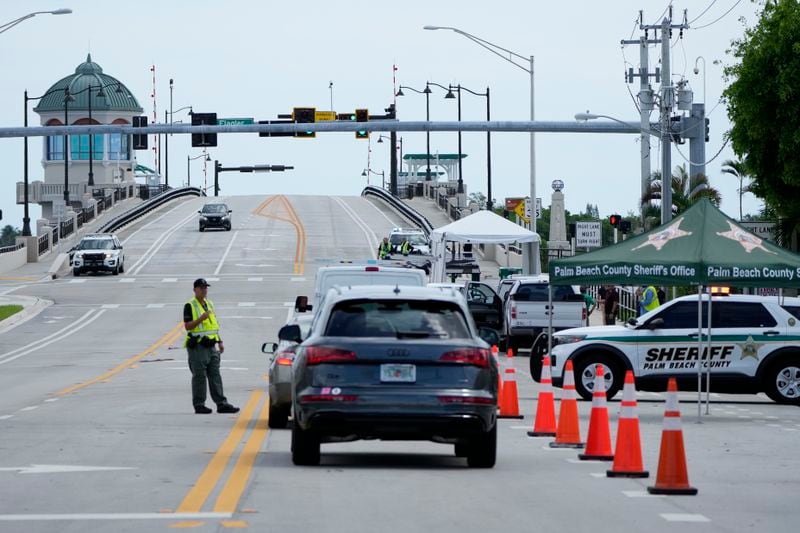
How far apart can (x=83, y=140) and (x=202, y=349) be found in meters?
126

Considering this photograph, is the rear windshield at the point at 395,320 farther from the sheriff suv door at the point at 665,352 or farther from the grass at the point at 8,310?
the grass at the point at 8,310

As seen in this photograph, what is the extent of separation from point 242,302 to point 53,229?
97.8ft

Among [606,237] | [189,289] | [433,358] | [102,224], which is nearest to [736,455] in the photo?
[433,358]

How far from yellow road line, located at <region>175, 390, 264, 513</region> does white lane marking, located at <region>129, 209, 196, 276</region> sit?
1958 inches

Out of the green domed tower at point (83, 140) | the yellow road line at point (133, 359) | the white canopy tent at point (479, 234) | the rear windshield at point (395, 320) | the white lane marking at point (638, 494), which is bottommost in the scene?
the yellow road line at point (133, 359)

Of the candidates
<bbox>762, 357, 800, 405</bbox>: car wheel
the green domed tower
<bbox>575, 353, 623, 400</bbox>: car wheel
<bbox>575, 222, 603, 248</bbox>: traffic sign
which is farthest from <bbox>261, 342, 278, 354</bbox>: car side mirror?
the green domed tower

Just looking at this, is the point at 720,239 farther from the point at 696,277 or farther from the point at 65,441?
the point at 65,441

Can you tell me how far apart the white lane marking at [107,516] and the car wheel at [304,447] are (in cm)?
288

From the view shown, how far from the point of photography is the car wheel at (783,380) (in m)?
23.7

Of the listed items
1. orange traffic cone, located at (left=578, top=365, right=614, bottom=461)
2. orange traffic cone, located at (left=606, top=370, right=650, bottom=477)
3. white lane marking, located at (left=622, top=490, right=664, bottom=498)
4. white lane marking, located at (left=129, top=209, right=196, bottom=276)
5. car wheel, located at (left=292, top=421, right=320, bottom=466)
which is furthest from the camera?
white lane marking, located at (left=129, top=209, right=196, bottom=276)

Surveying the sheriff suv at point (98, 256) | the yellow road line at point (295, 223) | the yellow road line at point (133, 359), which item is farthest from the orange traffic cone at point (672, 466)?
the sheriff suv at point (98, 256)

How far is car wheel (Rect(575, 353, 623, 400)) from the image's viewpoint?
23.6 meters

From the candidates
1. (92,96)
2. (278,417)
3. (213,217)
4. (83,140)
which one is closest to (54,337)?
(278,417)

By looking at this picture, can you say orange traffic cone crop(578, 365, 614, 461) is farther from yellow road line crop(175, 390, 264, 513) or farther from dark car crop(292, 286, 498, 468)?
yellow road line crop(175, 390, 264, 513)
